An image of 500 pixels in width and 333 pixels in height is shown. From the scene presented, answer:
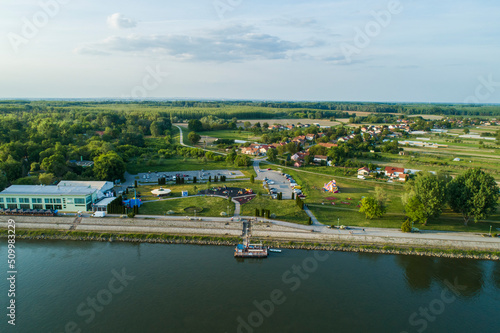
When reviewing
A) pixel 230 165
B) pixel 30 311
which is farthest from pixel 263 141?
pixel 30 311

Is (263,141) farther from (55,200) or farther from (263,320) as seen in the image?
(263,320)

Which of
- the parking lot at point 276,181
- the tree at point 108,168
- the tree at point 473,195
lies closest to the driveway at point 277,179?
the parking lot at point 276,181

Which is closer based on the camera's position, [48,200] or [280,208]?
[48,200]

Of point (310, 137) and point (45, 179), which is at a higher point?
point (310, 137)

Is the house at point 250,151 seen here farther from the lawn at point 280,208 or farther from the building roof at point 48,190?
the building roof at point 48,190

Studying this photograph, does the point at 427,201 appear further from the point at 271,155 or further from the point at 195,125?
the point at 195,125

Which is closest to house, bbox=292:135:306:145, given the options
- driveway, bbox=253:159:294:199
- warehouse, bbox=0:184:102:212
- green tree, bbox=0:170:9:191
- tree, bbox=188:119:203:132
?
driveway, bbox=253:159:294:199

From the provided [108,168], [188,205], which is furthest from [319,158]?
[108,168]
